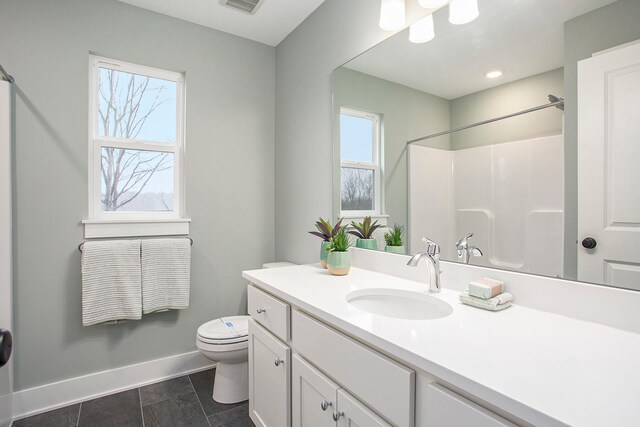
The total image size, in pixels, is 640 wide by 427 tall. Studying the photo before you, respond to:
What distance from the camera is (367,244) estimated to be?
1837 millimetres

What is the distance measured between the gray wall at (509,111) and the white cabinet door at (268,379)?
3.72 feet

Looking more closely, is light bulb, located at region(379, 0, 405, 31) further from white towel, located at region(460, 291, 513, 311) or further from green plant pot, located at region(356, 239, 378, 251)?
white towel, located at region(460, 291, 513, 311)

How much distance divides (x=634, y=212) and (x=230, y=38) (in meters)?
2.63

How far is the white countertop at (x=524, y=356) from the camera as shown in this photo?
55 centimetres

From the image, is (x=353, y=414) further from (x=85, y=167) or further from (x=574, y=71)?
(x=85, y=167)

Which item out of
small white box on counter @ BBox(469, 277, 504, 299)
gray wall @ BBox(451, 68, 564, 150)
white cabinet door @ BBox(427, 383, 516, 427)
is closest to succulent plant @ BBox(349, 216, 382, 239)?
gray wall @ BBox(451, 68, 564, 150)

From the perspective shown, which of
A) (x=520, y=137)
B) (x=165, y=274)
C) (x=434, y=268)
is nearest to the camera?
(x=520, y=137)

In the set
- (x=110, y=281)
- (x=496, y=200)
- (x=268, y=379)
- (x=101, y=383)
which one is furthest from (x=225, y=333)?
(x=496, y=200)

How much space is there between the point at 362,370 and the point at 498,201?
2.57ft

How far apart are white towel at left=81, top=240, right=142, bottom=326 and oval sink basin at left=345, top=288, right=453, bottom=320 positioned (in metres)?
1.53

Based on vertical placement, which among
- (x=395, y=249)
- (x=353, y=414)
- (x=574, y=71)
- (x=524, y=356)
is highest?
(x=574, y=71)

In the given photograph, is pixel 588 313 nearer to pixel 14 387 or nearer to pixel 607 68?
pixel 607 68

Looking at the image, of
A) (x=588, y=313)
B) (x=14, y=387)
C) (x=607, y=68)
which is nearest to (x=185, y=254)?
(x=14, y=387)

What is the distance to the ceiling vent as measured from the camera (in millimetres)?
2113
